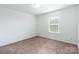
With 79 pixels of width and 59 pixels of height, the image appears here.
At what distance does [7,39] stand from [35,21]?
2.48 ft

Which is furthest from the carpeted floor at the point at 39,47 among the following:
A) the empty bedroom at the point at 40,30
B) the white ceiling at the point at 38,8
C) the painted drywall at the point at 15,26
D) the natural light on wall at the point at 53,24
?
the white ceiling at the point at 38,8

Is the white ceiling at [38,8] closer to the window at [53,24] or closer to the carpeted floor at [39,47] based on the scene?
the window at [53,24]

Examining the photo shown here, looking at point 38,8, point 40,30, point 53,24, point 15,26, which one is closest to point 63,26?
point 53,24

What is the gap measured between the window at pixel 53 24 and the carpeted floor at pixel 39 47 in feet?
0.87

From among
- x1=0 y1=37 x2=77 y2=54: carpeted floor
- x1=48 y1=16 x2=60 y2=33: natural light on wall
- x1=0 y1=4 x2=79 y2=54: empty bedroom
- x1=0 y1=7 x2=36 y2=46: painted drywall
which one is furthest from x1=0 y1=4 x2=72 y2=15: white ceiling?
x1=0 y1=37 x2=77 y2=54: carpeted floor

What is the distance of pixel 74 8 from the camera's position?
1.45 meters

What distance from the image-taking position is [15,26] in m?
1.58

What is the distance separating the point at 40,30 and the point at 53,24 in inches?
13.3

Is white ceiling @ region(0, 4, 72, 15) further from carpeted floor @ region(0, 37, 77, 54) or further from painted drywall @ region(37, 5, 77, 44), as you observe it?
carpeted floor @ region(0, 37, 77, 54)

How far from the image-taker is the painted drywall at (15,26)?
143 centimetres

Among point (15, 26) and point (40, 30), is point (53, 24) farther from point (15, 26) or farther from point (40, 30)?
point (15, 26)
